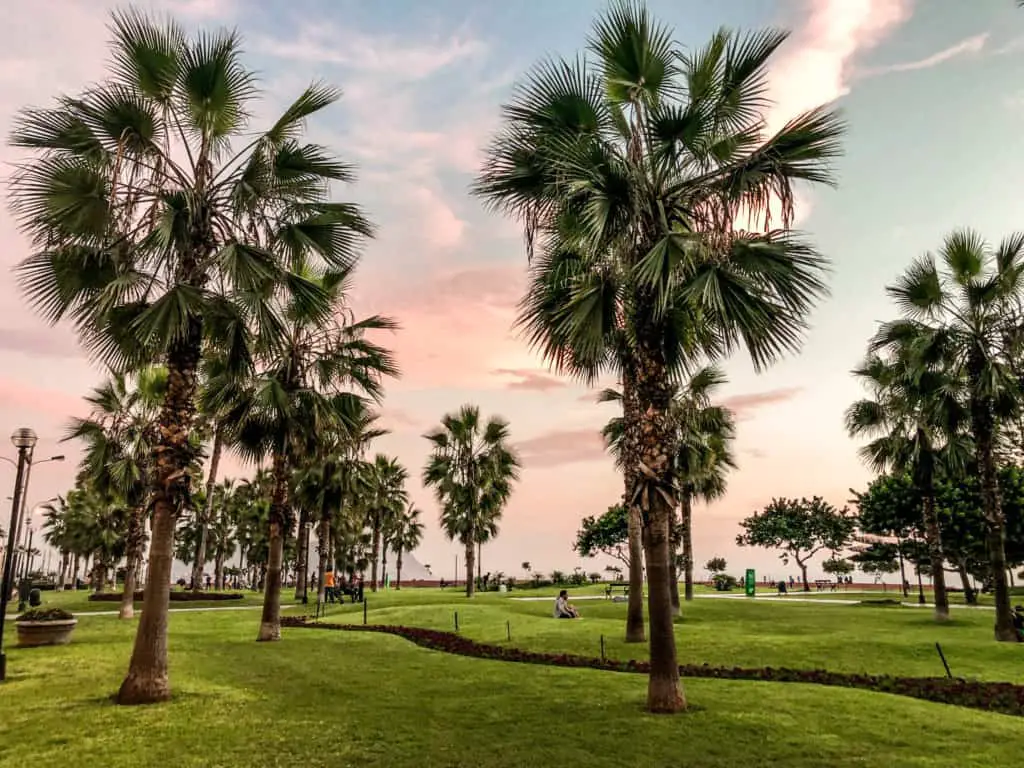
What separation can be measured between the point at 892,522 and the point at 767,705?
137ft

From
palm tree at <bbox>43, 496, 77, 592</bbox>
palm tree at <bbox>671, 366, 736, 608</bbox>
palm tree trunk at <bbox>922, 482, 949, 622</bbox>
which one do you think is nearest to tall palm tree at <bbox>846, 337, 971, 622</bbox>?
palm tree trunk at <bbox>922, 482, 949, 622</bbox>

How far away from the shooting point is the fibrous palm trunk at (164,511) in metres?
10.6

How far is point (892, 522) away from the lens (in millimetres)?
45688

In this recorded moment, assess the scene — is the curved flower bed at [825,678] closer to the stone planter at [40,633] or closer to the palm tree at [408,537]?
the stone planter at [40,633]

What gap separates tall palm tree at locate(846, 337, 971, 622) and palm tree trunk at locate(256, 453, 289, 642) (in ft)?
65.9

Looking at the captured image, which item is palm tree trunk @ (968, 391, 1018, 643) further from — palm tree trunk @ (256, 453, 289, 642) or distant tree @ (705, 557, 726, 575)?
distant tree @ (705, 557, 726, 575)

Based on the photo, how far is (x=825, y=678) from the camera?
540 inches

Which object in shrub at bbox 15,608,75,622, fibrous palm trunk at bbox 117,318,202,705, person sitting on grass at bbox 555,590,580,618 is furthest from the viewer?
person sitting on grass at bbox 555,590,580,618

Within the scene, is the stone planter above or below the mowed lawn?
above

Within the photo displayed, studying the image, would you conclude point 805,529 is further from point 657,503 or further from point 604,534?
point 657,503

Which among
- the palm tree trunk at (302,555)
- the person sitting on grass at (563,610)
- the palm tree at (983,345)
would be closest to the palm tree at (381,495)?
the palm tree trunk at (302,555)

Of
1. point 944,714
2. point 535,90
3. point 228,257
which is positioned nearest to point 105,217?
point 228,257

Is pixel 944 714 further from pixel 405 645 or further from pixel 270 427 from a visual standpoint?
pixel 270 427

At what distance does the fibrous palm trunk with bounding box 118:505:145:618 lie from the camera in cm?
2698
